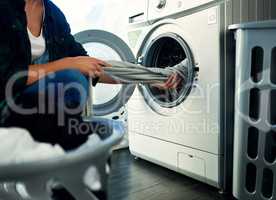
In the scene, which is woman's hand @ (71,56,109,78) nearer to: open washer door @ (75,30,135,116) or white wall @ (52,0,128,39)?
open washer door @ (75,30,135,116)

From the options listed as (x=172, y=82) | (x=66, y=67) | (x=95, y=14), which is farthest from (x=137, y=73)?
(x=95, y=14)

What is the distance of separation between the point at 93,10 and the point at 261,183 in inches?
54.2

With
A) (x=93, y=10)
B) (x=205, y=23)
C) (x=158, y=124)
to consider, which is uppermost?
(x=93, y=10)

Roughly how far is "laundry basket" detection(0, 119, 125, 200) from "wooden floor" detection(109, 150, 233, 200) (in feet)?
2.32

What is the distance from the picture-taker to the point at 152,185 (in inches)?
46.3

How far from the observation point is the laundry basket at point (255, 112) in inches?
33.5

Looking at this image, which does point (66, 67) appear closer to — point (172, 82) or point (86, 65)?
point (86, 65)

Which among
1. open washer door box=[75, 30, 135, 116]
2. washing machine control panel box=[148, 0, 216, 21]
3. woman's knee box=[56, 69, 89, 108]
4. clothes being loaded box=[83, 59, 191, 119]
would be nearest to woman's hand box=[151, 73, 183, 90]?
clothes being loaded box=[83, 59, 191, 119]

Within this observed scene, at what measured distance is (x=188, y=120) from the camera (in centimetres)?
115

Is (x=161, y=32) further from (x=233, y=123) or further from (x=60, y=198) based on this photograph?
(x=60, y=198)

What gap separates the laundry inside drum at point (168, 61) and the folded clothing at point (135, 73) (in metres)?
0.09

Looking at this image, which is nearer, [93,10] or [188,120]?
[188,120]

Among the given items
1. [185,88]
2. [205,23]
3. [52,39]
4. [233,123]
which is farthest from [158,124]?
[52,39]

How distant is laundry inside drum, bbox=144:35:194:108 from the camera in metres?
1.15
